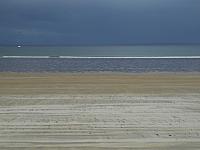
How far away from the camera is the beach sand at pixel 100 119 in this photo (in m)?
8.50

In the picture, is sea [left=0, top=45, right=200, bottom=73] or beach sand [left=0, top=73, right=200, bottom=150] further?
sea [left=0, top=45, right=200, bottom=73]

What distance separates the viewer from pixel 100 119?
11.2 metres

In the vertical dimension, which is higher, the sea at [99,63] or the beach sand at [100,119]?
the sea at [99,63]

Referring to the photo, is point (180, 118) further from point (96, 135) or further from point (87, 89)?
point (87, 89)

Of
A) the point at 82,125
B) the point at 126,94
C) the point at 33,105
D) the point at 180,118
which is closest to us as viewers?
the point at 82,125

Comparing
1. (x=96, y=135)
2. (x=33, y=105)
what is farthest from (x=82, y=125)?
(x=33, y=105)

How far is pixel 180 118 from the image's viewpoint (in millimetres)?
11383

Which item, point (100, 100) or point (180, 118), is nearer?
point (180, 118)

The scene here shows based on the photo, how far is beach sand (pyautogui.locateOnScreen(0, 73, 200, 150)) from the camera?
850cm

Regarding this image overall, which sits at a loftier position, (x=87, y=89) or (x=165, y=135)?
(x=87, y=89)

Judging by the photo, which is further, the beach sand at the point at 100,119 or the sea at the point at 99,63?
the sea at the point at 99,63

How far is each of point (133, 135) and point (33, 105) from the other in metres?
5.36

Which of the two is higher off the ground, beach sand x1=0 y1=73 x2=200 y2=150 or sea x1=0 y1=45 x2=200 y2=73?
sea x1=0 y1=45 x2=200 y2=73

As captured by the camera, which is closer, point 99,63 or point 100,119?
point 100,119
